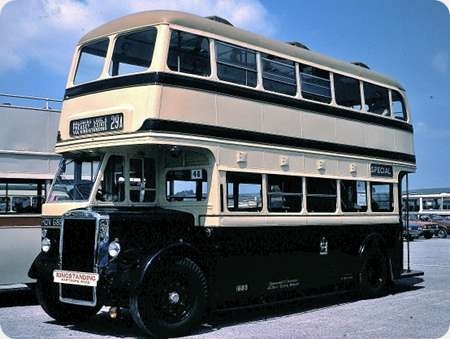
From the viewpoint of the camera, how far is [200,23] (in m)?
9.09

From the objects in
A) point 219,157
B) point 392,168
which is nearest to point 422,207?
point 392,168

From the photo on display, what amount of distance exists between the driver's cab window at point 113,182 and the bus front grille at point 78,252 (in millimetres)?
574

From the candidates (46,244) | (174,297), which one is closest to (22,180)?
(46,244)

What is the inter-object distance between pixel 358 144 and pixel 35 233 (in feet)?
19.8

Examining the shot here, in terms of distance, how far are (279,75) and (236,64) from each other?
1.04 m

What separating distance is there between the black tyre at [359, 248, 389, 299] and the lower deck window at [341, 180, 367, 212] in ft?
2.85

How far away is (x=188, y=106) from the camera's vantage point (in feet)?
28.7

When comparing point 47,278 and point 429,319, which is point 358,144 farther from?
point 47,278

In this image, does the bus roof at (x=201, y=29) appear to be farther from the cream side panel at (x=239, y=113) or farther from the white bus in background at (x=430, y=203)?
the white bus in background at (x=430, y=203)

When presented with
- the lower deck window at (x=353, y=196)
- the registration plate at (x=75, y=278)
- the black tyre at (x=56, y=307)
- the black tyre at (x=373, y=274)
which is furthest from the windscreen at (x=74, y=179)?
the black tyre at (x=373, y=274)

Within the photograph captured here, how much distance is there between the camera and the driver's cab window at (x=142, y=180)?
9156 millimetres

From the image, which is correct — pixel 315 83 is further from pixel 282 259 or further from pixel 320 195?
pixel 282 259

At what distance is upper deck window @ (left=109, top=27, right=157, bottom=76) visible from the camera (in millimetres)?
8789

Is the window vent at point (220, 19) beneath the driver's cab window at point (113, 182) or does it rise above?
above
